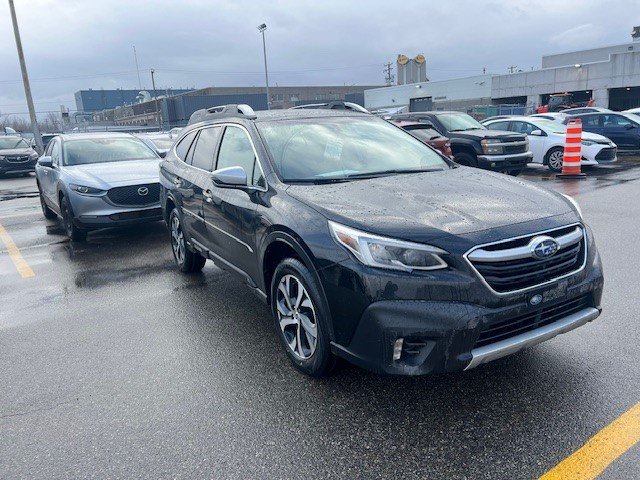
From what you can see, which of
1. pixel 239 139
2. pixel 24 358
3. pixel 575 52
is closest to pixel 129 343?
pixel 24 358

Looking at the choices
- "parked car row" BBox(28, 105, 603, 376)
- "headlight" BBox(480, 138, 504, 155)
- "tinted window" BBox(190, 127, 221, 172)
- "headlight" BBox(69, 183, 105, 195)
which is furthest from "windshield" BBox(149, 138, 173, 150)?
"parked car row" BBox(28, 105, 603, 376)

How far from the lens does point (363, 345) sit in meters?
2.96

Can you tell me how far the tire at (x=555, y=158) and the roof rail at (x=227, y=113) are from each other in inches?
448

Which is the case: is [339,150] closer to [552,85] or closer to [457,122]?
[457,122]

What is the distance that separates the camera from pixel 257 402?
329cm

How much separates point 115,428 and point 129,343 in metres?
1.30

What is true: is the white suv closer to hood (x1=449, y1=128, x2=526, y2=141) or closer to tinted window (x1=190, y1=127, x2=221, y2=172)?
hood (x1=449, y1=128, x2=526, y2=141)

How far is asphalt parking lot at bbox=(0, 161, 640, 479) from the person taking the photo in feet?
8.86

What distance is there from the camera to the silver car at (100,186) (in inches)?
300

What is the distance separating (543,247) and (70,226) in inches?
282

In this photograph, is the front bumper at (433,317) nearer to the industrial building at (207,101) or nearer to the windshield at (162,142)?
the windshield at (162,142)

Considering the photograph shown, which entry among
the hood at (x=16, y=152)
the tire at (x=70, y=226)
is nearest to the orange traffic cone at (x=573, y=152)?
the tire at (x=70, y=226)

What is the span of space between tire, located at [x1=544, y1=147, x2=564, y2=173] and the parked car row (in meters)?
10.8

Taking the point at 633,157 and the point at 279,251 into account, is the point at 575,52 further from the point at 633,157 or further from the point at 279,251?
the point at 279,251
